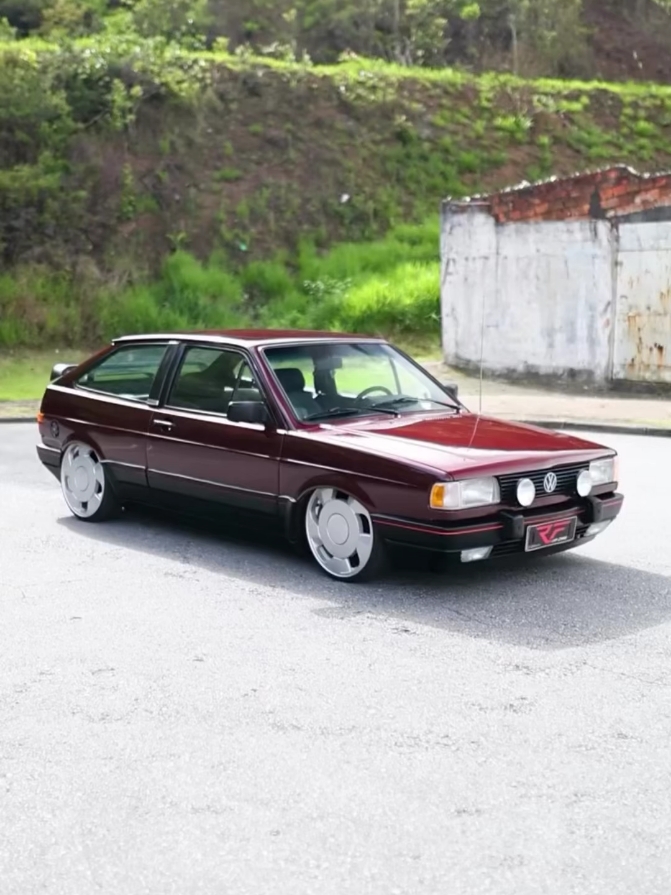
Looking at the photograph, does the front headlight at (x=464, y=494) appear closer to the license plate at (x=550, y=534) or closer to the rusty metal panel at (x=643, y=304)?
the license plate at (x=550, y=534)

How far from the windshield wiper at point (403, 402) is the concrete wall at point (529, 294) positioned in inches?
415

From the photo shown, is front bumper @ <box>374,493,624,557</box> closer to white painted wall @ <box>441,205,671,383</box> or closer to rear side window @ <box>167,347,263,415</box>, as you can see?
rear side window @ <box>167,347,263,415</box>

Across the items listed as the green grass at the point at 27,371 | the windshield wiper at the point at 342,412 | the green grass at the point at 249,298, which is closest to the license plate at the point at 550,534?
the windshield wiper at the point at 342,412

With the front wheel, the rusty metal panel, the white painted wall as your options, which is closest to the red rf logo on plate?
the front wheel

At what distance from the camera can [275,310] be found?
2797 cm

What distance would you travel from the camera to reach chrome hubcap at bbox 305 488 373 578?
7.15 metres

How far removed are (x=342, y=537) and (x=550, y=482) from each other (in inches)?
47.7

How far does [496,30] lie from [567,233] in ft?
116

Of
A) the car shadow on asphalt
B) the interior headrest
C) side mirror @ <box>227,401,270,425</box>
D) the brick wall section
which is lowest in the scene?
the car shadow on asphalt

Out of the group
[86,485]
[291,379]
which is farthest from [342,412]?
[86,485]

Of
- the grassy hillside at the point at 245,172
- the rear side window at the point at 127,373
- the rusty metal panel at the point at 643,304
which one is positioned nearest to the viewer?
the rear side window at the point at 127,373

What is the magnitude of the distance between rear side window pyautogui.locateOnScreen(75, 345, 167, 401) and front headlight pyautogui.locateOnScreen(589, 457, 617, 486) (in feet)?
9.97

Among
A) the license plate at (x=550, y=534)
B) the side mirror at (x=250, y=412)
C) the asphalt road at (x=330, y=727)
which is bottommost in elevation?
the asphalt road at (x=330, y=727)

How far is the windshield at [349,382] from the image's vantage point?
7.89 meters
